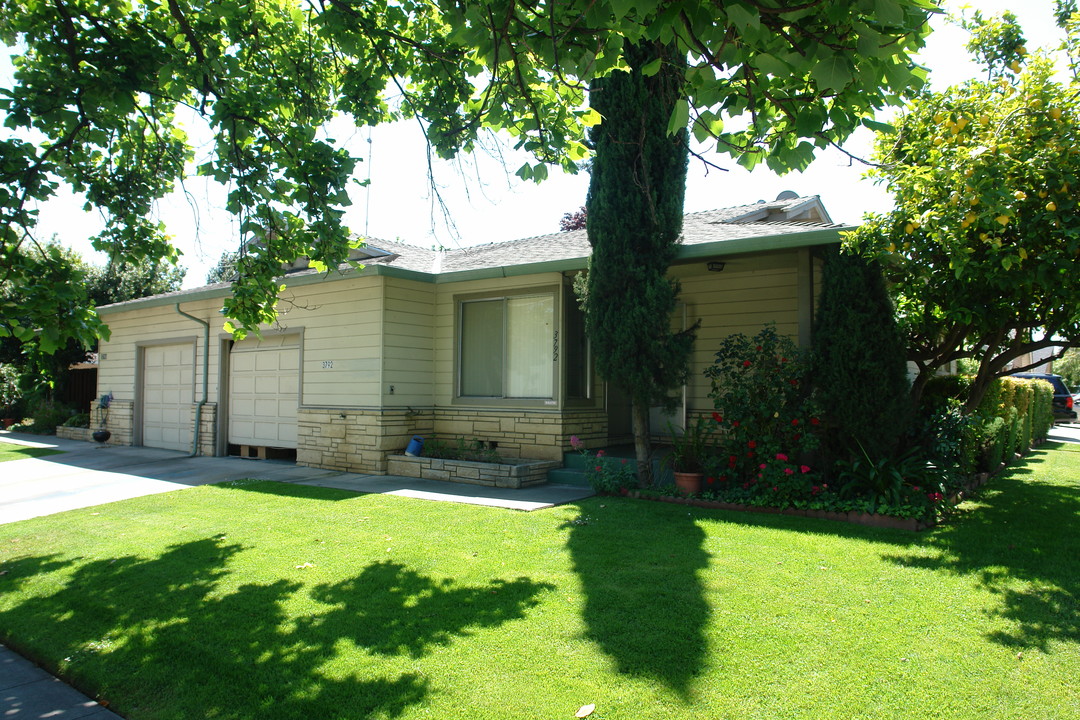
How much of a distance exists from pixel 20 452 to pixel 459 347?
1011 cm

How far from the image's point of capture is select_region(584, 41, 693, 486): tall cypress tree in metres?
8.38

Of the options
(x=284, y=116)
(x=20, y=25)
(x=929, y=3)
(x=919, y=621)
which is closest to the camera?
(x=929, y=3)

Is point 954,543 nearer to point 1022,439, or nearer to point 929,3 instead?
point 929,3

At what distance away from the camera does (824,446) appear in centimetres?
802

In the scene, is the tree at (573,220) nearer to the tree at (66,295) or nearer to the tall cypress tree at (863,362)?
the tree at (66,295)

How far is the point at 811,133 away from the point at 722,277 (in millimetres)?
6537

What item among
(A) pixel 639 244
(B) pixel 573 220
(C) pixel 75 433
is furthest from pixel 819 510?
→ (B) pixel 573 220

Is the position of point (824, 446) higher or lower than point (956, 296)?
Result: lower

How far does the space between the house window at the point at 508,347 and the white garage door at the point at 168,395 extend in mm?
7024

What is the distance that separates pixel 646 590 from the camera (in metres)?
4.87

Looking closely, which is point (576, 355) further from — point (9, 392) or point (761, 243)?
point (9, 392)

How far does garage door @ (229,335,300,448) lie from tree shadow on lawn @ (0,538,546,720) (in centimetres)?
700

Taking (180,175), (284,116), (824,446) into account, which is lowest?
(824,446)

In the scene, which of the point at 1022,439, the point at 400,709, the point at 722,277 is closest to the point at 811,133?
the point at 400,709
